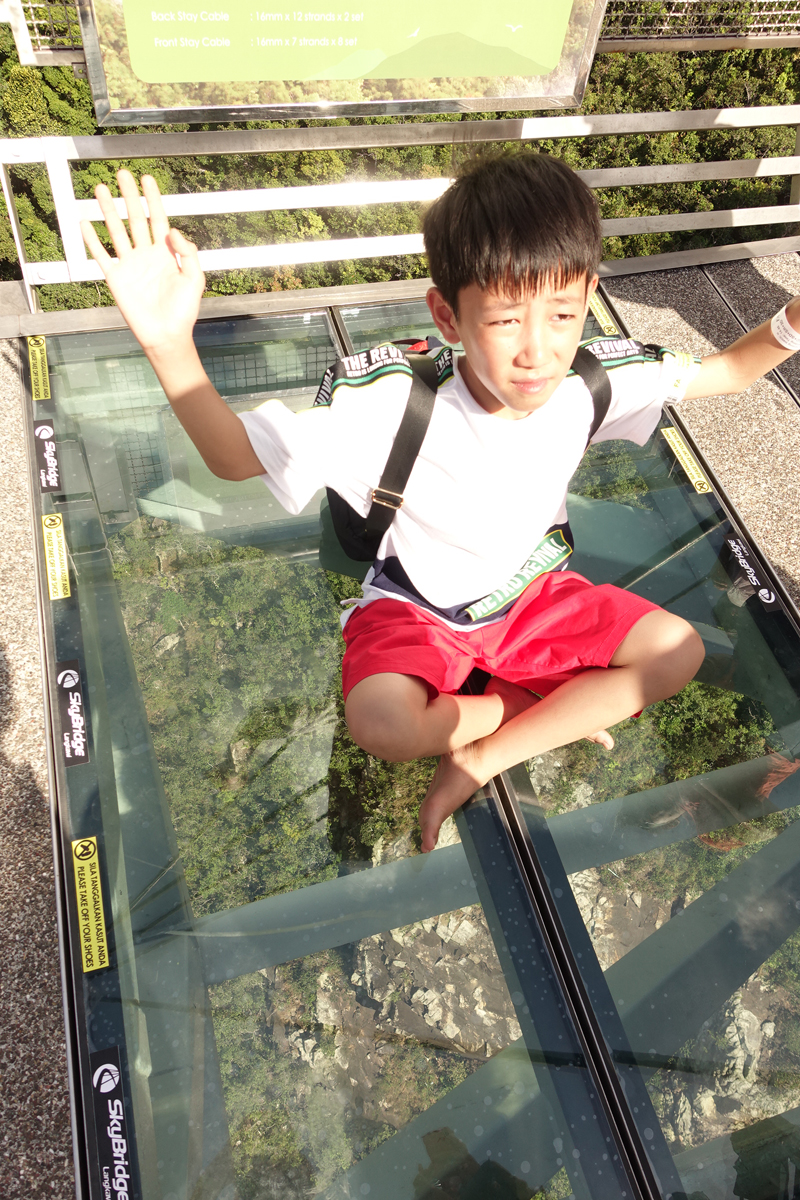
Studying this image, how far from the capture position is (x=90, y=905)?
1.57 m

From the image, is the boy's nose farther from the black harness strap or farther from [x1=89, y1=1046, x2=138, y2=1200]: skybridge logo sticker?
[x1=89, y1=1046, x2=138, y2=1200]: skybridge logo sticker

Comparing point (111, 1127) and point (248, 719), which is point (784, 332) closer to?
point (248, 719)

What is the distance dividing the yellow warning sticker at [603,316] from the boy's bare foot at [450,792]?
162 cm

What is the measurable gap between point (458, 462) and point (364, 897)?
91cm

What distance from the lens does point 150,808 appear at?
171 centimetres

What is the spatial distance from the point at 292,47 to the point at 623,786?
2.17 meters

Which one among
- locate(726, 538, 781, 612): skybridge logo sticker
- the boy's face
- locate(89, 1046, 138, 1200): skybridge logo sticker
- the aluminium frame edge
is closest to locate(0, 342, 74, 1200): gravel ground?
the aluminium frame edge

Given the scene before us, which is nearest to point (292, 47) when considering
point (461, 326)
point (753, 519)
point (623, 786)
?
point (461, 326)

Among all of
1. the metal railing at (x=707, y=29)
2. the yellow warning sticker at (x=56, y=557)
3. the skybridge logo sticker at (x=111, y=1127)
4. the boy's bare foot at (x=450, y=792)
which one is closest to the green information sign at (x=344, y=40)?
the metal railing at (x=707, y=29)

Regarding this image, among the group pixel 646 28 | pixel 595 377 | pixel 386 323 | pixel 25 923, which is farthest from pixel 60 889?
pixel 646 28

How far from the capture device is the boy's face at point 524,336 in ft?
4.41

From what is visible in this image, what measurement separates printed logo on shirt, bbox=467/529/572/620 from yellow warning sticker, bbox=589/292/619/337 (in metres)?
1.17

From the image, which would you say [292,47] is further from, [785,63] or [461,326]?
[785,63]

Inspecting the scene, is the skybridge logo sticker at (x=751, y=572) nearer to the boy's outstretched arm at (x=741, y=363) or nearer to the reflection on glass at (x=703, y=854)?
the reflection on glass at (x=703, y=854)
